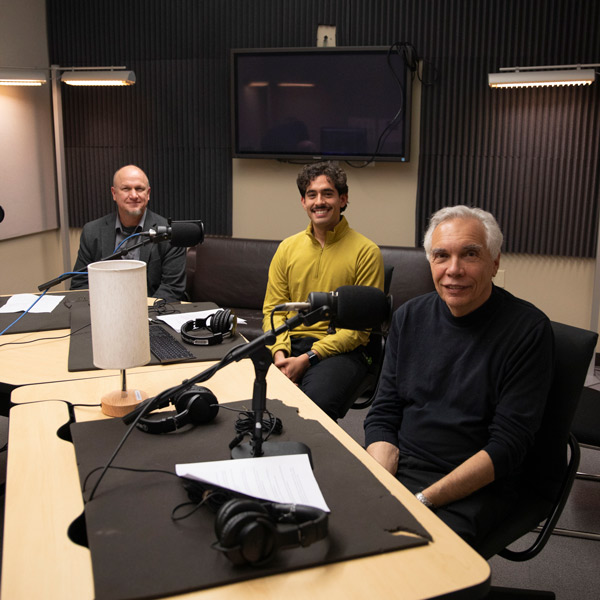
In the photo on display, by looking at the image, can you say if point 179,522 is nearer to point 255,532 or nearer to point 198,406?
point 255,532

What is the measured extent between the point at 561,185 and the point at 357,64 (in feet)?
5.57

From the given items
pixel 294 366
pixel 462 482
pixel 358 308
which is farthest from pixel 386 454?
pixel 294 366

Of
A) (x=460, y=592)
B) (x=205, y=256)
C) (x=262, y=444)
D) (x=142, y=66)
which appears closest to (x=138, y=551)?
(x=262, y=444)

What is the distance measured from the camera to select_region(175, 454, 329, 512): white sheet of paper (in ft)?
4.15

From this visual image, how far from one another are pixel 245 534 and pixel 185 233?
1626mm

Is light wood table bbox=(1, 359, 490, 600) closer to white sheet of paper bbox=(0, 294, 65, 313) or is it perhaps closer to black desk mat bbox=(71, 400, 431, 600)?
black desk mat bbox=(71, 400, 431, 600)

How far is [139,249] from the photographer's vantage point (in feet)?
12.1

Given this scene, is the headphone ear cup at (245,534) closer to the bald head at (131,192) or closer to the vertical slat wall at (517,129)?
the bald head at (131,192)

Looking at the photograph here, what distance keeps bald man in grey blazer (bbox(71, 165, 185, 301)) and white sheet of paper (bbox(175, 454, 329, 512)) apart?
2281 millimetres

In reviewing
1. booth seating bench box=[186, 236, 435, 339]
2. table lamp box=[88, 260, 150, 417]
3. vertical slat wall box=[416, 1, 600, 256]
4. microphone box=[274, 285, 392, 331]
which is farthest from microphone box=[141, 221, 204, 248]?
vertical slat wall box=[416, 1, 600, 256]

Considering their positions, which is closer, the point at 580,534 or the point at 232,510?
the point at 232,510

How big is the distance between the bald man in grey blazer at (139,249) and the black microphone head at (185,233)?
108 centimetres

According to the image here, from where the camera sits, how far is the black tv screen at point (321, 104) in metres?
4.59

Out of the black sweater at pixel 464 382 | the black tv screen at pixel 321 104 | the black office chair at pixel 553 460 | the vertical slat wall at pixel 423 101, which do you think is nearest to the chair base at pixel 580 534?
the black office chair at pixel 553 460
